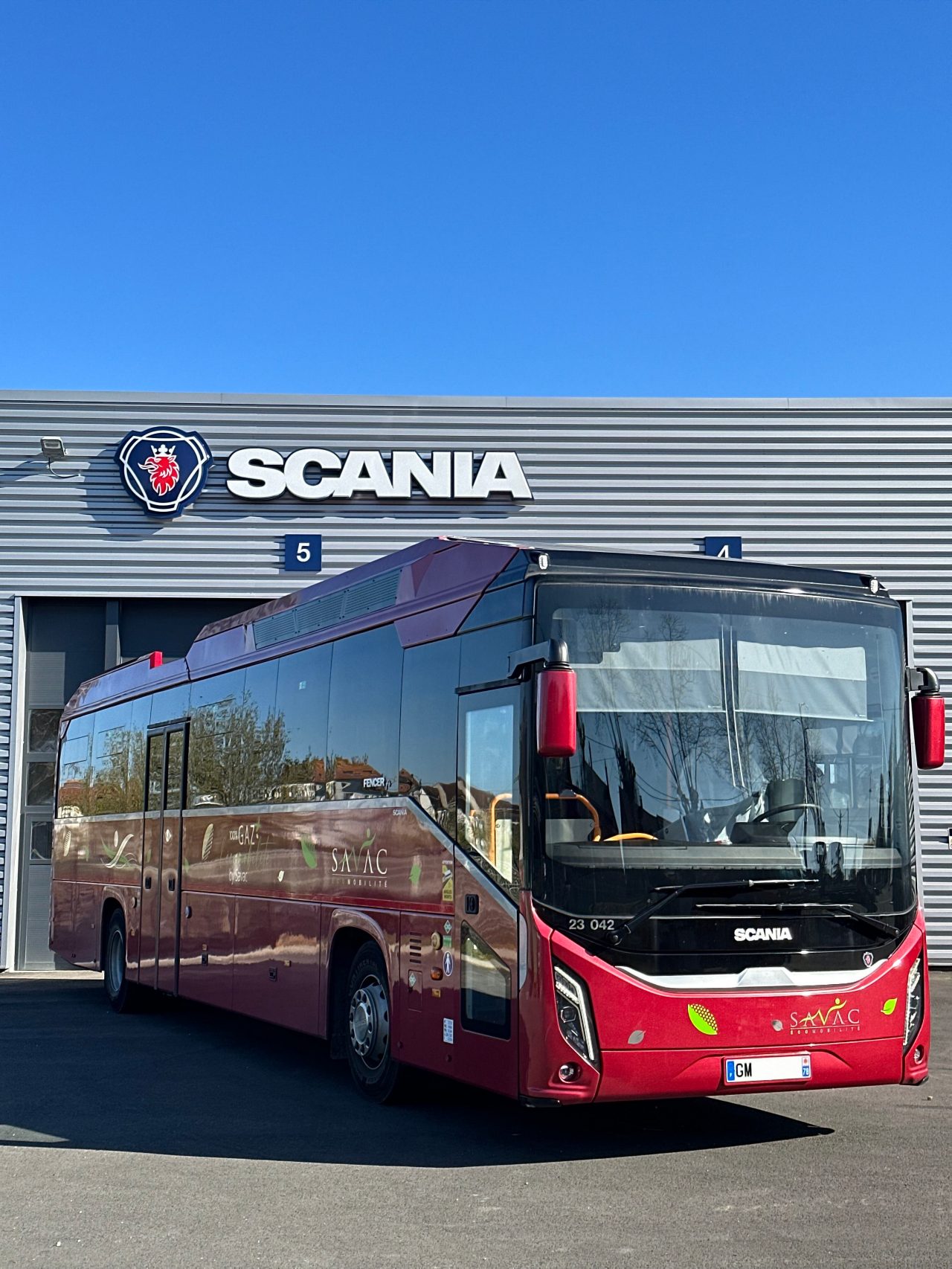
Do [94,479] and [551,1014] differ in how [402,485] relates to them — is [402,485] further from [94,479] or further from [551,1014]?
[551,1014]

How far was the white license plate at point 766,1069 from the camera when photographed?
23.9 ft

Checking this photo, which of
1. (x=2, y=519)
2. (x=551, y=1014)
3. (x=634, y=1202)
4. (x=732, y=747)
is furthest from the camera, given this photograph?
(x=2, y=519)

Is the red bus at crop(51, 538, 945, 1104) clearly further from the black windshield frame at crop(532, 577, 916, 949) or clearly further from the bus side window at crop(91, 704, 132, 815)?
the bus side window at crop(91, 704, 132, 815)

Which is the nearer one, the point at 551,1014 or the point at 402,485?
the point at 551,1014

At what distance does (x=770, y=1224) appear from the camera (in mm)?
6219

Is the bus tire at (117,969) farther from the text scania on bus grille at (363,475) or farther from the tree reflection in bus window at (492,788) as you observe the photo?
the tree reflection in bus window at (492,788)

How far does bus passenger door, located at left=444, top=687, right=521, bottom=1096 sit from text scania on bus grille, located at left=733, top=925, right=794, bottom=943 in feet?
3.71

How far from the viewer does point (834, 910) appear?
25.0ft

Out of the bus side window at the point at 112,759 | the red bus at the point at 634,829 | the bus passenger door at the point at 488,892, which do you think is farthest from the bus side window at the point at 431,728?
the bus side window at the point at 112,759

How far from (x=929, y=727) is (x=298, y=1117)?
14.3ft

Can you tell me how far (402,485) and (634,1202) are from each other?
1285cm

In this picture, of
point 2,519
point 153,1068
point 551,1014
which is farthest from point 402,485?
point 551,1014

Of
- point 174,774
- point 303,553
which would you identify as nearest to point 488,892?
point 174,774

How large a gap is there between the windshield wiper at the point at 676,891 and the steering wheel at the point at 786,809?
0.30m
